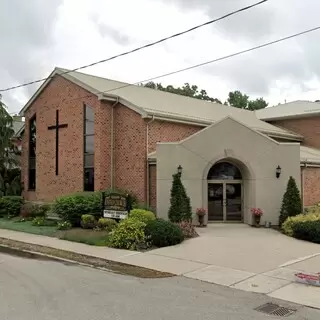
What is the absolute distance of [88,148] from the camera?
70.0ft

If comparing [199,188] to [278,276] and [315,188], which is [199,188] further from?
[278,276]

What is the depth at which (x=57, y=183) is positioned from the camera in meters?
22.8

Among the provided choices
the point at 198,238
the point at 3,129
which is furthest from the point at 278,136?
the point at 3,129

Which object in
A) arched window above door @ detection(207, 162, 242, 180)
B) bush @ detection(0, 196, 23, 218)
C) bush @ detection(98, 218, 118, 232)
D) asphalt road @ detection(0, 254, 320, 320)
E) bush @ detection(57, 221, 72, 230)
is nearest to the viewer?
asphalt road @ detection(0, 254, 320, 320)

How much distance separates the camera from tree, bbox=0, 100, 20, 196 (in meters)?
Answer: 26.0

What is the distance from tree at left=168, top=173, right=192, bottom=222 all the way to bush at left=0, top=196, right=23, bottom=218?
30.9 feet

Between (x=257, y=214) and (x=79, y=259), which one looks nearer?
(x=79, y=259)

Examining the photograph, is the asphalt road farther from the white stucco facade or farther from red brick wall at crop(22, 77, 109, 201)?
red brick wall at crop(22, 77, 109, 201)

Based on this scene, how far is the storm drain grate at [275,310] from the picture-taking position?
6.93m

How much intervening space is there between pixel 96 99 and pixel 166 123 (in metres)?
3.64

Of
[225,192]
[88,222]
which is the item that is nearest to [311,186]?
[225,192]

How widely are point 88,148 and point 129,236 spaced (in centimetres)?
886

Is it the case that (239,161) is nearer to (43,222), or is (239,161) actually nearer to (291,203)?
(291,203)

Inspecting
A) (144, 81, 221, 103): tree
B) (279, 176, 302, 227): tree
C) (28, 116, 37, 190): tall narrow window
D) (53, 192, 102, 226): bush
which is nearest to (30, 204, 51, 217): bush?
(53, 192, 102, 226): bush
